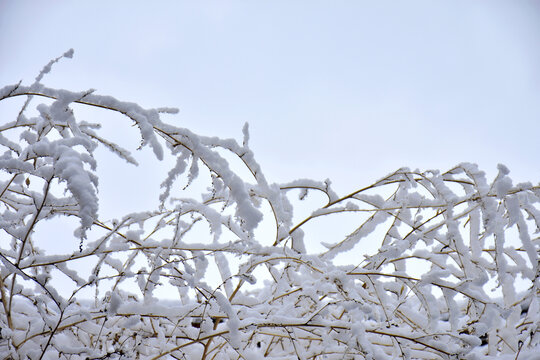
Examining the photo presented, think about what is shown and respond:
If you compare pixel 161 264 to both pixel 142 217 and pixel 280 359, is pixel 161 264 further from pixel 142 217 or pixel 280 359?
pixel 280 359

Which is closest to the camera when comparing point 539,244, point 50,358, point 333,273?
point 333,273

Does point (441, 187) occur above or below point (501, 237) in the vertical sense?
above

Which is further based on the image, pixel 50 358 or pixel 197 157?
pixel 50 358

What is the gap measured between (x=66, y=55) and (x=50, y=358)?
0.83 metres

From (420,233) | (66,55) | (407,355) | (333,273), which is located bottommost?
(407,355)

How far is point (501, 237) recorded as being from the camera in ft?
3.45

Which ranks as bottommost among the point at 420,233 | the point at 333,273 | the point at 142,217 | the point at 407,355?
the point at 407,355

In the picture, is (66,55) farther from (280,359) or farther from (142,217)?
(280,359)

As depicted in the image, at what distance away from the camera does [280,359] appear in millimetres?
1189

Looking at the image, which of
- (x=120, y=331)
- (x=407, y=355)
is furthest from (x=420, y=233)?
(x=120, y=331)

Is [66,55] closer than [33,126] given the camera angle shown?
Yes

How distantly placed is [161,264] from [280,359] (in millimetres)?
489

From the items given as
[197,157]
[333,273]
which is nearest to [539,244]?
[333,273]

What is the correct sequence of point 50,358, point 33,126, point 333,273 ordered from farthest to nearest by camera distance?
point 50,358 < point 33,126 < point 333,273
